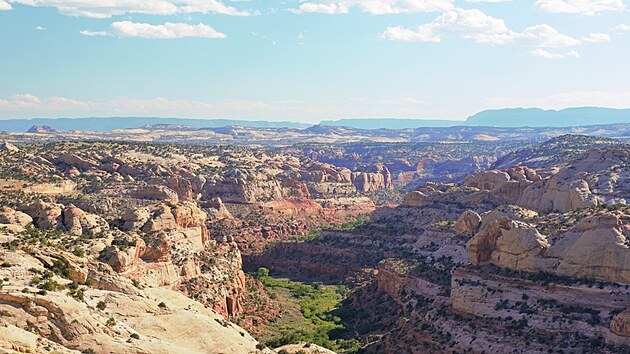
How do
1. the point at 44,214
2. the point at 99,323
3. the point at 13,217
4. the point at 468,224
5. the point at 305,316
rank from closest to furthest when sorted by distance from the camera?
the point at 99,323, the point at 13,217, the point at 44,214, the point at 468,224, the point at 305,316

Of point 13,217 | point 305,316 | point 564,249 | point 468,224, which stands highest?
point 13,217

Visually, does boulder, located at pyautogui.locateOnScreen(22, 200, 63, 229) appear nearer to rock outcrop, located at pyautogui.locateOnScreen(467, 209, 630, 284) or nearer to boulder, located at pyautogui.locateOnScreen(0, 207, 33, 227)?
boulder, located at pyautogui.locateOnScreen(0, 207, 33, 227)

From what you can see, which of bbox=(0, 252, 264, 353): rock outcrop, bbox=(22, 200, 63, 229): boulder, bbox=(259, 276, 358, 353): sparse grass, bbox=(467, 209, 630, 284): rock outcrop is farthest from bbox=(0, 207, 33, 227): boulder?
bbox=(467, 209, 630, 284): rock outcrop

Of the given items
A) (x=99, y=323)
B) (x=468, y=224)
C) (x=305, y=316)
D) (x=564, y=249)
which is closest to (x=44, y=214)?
(x=305, y=316)

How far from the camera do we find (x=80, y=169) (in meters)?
118

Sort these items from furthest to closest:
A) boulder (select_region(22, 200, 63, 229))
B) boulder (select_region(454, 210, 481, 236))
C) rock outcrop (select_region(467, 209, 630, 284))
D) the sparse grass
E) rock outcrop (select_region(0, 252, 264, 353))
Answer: boulder (select_region(454, 210, 481, 236)), the sparse grass, boulder (select_region(22, 200, 63, 229)), rock outcrop (select_region(467, 209, 630, 284)), rock outcrop (select_region(0, 252, 264, 353))

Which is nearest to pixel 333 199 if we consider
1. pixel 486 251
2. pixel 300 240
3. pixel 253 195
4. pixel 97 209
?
pixel 253 195

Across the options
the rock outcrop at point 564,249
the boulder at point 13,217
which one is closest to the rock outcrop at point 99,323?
the boulder at point 13,217

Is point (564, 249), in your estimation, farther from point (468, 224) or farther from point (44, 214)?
point (44, 214)

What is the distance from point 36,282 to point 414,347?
2824 centimetres

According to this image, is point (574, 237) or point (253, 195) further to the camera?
point (253, 195)

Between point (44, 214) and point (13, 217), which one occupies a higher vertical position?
point (13, 217)

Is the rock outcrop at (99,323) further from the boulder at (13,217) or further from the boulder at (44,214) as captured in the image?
the boulder at (44,214)

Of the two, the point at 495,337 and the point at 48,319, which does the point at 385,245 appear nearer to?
the point at 495,337
